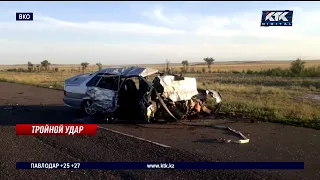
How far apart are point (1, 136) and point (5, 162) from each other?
Result: 8.38 feet

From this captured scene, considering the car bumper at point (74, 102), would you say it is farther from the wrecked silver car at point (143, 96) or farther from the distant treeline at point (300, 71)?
the distant treeline at point (300, 71)

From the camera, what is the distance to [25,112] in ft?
42.9

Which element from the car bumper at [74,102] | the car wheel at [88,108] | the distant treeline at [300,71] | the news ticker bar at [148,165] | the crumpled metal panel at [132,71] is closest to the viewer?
the news ticker bar at [148,165]

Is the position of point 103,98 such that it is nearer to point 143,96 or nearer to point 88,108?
point 88,108

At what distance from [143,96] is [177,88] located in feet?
3.69

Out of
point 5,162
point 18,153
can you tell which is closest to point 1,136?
point 18,153

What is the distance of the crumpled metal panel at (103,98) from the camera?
11.1 meters

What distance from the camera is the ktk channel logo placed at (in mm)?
9797

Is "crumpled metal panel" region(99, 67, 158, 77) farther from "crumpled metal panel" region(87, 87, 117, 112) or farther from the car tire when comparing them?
the car tire
